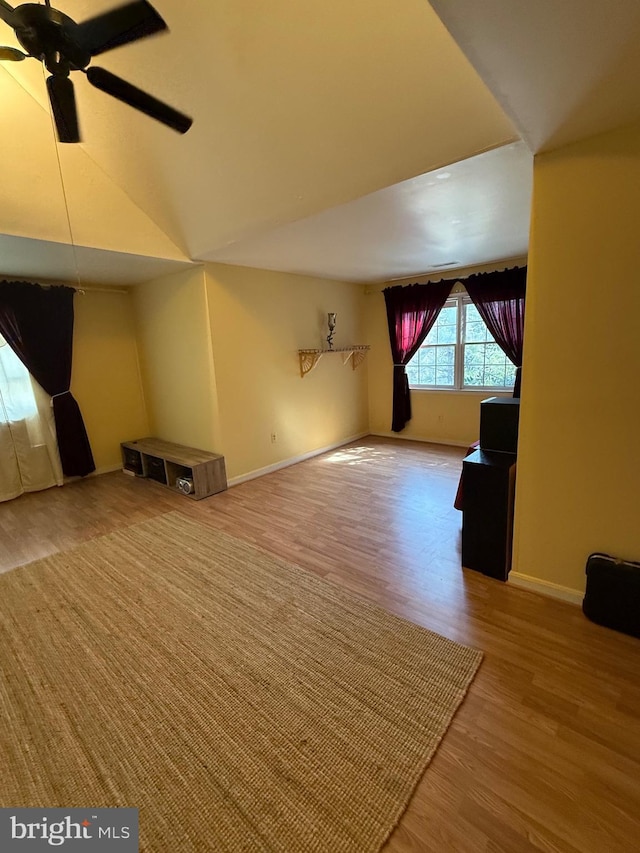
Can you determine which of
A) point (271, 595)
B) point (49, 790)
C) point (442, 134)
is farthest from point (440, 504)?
point (49, 790)

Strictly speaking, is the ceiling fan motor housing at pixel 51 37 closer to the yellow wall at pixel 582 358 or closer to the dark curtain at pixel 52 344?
the yellow wall at pixel 582 358

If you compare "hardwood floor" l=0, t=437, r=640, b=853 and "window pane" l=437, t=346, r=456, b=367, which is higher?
"window pane" l=437, t=346, r=456, b=367

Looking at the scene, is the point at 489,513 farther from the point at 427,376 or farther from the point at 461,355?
the point at 427,376

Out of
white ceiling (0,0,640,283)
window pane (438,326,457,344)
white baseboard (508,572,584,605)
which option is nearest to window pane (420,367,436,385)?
window pane (438,326,457,344)

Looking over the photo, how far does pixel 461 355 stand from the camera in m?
4.89

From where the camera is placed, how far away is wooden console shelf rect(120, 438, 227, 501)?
12.1 ft

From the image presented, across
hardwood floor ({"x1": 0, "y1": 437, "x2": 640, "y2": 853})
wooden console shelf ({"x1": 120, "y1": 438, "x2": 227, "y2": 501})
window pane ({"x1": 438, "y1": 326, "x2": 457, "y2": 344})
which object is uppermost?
window pane ({"x1": 438, "y1": 326, "x2": 457, "y2": 344})

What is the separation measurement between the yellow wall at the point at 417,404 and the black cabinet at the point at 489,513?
272 centimetres

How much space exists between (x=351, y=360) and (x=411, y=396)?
1.05 metres

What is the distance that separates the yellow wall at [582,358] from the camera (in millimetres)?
1653

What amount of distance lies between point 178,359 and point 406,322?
3.10m

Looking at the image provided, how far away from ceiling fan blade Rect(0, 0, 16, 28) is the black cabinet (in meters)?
2.72

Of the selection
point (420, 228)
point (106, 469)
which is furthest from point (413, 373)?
point (106, 469)

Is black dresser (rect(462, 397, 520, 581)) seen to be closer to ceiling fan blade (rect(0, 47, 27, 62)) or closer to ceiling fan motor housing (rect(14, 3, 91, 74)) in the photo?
ceiling fan motor housing (rect(14, 3, 91, 74))
